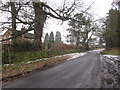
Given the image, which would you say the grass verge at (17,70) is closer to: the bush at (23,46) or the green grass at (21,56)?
the green grass at (21,56)

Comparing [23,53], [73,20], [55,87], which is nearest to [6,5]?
[23,53]

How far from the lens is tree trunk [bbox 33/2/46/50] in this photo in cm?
1599

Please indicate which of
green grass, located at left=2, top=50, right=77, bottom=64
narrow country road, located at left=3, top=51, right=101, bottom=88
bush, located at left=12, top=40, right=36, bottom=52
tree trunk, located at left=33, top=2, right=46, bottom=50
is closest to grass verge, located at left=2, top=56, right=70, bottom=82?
narrow country road, located at left=3, top=51, right=101, bottom=88

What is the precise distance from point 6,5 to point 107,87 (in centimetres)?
1271

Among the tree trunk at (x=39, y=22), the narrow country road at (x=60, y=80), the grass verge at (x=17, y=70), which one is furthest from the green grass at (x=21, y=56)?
the narrow country road at (x=60, y=80)

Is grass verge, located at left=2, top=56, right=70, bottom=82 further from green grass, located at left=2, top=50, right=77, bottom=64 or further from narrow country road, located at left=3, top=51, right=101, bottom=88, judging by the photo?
green grass, located at left=2, top=50, right=77, bottom=64

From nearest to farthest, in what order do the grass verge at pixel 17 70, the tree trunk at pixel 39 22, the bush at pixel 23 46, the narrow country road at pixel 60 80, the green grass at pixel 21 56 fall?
the narrow country road at pixel 60 80 → the grass verge at pixel 17 70 → the green grass at pixel 21 56 → the bush at pixel 23 46 → the tree trunk at pixel 39 22

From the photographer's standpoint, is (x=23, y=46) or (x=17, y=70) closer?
(x=17, y=70)

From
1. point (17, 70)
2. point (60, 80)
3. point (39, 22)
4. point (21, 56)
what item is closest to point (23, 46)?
point (21, 56)

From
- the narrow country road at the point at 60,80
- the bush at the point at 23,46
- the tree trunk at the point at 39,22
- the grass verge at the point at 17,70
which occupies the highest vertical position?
the tree trunk at the point at 39,22

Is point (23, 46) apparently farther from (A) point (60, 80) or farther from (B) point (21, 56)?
(A) point (60, 80)

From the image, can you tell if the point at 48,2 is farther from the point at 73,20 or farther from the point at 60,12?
the point at 73,20

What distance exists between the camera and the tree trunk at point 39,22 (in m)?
16.0

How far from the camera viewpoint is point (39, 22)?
16.0m
